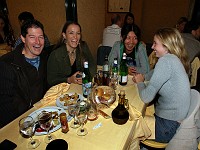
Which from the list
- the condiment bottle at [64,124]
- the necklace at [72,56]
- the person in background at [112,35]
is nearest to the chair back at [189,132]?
the condiment bottle at [64,124]

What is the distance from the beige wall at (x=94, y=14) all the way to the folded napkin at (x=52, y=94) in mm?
1135

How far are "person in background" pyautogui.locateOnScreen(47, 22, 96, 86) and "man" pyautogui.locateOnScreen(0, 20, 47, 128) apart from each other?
0.20 metres

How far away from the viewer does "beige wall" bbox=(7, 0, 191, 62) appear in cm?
333

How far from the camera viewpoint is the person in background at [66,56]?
181 centimetres

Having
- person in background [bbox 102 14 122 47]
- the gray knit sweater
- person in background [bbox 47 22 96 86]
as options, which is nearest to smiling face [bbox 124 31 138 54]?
person in background [bbox 47 22 96 86]

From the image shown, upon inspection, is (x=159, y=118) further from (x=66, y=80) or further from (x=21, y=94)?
(x=21, y=94)

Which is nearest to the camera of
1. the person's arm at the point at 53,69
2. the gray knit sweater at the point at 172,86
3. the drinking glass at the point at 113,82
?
the gray knit sweater at the point at 172,86

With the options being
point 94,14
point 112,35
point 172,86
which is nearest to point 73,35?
point 172,86

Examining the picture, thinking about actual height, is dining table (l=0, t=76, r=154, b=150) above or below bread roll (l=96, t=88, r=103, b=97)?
below

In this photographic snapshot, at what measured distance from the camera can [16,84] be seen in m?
1.37

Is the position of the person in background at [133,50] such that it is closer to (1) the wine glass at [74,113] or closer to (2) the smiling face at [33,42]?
(2) the smiling face at [33,42]

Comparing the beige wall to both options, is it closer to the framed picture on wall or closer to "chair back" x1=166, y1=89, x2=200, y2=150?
the framed picture on wall

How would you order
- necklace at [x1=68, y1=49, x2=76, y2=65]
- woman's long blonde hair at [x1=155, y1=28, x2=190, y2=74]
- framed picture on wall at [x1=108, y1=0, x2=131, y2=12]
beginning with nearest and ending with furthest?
woman's long blonde hair at [x1=155, y1=28, x2=190, y2=74], necklace at [x1=68, y1=49, x2=76, y2=65], framed picture on wall at [x1=108, y1=0, x2=131, y2=12]

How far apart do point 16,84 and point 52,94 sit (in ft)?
1.10
